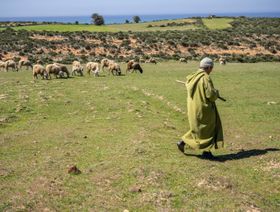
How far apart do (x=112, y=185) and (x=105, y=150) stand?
8.26 ft

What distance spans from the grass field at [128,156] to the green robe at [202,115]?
20.5 inches

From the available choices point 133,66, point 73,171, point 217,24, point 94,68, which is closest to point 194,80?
point 73,171

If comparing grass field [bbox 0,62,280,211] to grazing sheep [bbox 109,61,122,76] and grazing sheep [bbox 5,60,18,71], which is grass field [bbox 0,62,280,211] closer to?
grazing sheep [bbox 109,61,122,76]

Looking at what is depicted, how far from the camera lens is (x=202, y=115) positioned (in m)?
10.0

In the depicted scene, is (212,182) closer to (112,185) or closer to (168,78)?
(112,185)

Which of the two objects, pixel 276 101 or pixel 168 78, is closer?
pixel 276 101

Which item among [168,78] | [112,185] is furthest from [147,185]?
[168,78]

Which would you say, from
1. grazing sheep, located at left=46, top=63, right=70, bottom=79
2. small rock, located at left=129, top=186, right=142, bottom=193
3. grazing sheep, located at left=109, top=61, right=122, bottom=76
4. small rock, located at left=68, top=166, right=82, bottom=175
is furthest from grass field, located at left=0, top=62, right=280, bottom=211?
grazing sheep, located at left=109, top=61, right=122, bottom=76

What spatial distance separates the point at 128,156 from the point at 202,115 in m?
2.14

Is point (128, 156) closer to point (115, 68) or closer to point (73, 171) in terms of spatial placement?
point (73, 171)

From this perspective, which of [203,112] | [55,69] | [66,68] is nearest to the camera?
[203,112]

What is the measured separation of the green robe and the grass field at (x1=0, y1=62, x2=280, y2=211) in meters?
0.52

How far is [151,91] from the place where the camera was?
22.1 m

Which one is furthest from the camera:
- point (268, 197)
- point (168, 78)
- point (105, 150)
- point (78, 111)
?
point (168, 78)
